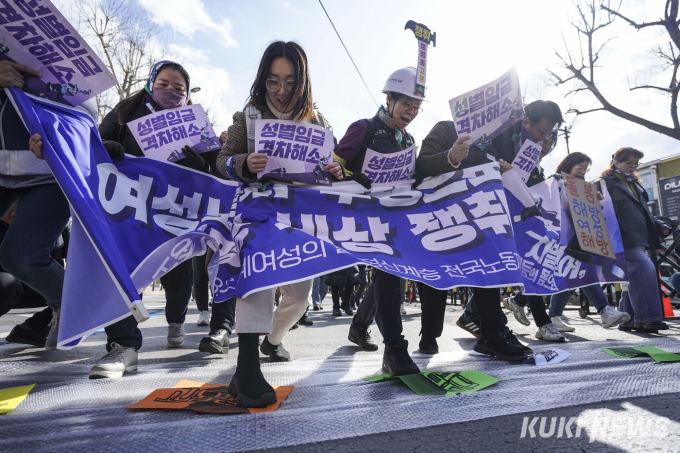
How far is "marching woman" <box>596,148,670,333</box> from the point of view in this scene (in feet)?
14.3

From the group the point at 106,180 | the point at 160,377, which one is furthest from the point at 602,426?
the point at 106,180

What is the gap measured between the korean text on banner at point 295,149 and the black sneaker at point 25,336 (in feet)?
8.06

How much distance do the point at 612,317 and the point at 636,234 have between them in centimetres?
96

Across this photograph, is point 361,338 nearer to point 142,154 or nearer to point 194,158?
point 194,158

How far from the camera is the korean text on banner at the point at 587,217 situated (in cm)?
404

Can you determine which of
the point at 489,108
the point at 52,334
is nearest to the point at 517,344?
the point at 489,108

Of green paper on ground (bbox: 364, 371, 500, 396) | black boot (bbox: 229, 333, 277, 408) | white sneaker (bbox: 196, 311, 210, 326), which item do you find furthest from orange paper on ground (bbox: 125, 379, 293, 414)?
white sneaker (bbox: 196, 311, 210, 326)

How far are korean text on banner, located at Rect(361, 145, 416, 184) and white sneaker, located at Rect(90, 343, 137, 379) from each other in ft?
5.84

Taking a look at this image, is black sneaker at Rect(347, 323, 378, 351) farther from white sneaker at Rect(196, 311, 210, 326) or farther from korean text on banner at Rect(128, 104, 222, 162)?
white sneaker at Rect(196, 311, 210, 326)

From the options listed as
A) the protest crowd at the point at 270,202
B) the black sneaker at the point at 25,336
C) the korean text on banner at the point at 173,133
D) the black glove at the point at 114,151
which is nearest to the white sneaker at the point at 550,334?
the protest crowd at the point at 270,202

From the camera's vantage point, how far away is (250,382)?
176 cm

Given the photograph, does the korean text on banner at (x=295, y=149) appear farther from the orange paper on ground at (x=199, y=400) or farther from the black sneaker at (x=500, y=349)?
the black sneaker at (x=500, y=349)

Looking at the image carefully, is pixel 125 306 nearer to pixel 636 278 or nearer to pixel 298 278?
pixel 298 278

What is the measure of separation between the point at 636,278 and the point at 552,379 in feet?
10.1
